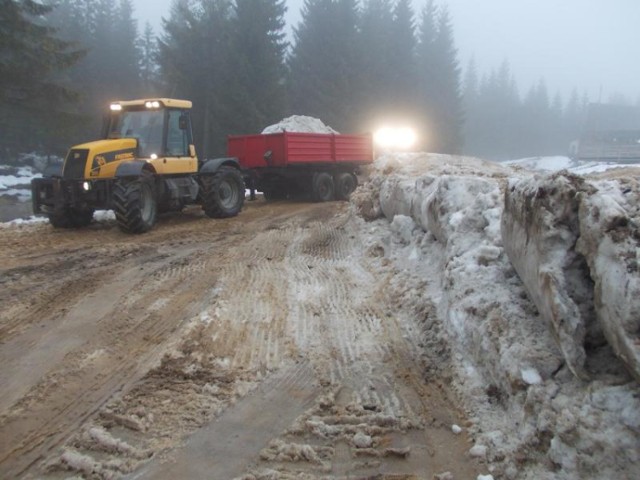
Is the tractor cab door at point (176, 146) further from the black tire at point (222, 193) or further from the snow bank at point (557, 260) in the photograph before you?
the snow bank at point (557, 260)

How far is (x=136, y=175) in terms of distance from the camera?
415 inches

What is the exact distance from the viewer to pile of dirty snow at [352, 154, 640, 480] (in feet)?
8.73

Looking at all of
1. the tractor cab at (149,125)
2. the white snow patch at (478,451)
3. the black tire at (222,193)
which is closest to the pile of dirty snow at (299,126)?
the black tire at (222,193)

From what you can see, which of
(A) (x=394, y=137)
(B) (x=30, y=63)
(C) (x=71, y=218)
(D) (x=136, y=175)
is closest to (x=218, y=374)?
(D) (x=136, y=175)

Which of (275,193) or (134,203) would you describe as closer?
(134,203)

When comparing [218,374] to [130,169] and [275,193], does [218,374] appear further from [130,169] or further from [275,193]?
[275,193]

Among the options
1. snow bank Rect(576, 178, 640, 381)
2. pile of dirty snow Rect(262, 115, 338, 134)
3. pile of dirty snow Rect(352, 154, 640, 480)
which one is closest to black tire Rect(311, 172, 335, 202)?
pile of dirty snow Rect(262, 115, 338, 134)

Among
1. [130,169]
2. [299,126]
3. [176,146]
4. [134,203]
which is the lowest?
[134,203]

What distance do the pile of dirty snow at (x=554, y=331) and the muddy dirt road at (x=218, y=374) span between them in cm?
32

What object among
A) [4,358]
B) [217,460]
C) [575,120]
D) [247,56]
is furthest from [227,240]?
[575,120]

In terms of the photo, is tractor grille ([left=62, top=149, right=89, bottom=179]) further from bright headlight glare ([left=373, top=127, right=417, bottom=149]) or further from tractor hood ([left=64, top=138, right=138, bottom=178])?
bright headlight glare ([left=373, top=127, right=417, bottom=149])

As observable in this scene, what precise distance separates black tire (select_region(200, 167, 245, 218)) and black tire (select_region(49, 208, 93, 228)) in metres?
2.65

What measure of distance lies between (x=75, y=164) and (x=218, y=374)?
789 cm

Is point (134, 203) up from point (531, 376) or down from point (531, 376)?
up
